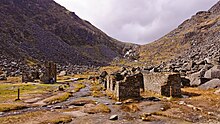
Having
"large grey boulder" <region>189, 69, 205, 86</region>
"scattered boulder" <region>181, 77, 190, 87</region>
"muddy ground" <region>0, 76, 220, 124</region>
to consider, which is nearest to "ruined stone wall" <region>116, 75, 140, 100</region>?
"muddy ground" <region>0, 76, 220, 124</region>

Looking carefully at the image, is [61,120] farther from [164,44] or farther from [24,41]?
[164,44]

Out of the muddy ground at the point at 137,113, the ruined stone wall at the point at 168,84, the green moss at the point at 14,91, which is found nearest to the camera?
the muddy ground at the point at 137,113

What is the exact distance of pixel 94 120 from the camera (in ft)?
83.3

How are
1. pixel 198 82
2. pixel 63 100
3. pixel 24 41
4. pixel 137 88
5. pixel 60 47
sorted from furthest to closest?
pixel 60 47 < pixel 24 41 < pixel 198 82 < pixel 63 100 < pixel 137 88

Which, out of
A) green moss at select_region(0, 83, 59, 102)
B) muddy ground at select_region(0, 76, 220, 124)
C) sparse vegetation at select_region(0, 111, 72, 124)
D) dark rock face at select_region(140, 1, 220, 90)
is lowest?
sparse vegetation at select_region(0, 111, 72, 124)

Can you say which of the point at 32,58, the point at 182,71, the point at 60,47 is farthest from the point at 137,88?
the point at 60,47

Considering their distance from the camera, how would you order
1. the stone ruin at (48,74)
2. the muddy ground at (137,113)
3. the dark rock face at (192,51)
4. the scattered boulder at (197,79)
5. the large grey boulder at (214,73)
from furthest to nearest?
the stone ruin at (48,74)
the dark rock face at (192,51)
the scattered boulder at (197,79)
the large grey boulder at (214,73)
the muddy ground at (137,113)

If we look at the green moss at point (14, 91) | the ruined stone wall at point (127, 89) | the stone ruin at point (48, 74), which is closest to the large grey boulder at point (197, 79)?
the ruined stone wall at point (127, 89)

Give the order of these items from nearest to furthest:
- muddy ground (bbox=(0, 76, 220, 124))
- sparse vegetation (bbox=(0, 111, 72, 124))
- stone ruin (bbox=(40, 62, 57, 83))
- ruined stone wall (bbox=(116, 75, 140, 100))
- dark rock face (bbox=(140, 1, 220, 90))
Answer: muddy ground (bbox=(0, 76, 220, 124))
sparse vegetation (bbox=(0, 111, 72, 124))
ruined stone wall (bbox=(116, 75, 140, 100))
dark rock face (bbox=(140, 1, 220, 90))
stone ruin (bbox=(40, 62, 57, 83))

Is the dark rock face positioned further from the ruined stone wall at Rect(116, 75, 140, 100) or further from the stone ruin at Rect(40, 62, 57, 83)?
the stone ruin at Rect(40, 62, 57, 83)

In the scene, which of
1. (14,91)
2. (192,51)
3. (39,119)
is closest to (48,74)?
(14,91)

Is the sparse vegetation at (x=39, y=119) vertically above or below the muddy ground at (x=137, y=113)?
below

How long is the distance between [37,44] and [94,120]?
136596 mm

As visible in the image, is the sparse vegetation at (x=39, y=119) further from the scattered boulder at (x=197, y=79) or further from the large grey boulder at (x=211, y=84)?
the scattered boulder at (x=197, y=79)
